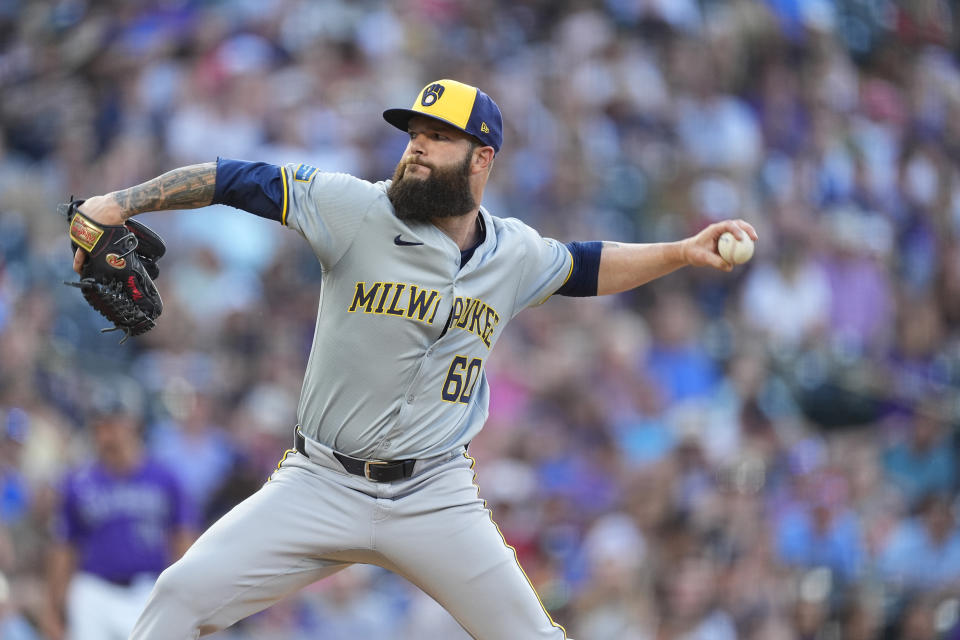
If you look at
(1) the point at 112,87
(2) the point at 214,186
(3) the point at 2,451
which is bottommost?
(3) the point at 2,451

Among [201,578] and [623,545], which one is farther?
[623,545]

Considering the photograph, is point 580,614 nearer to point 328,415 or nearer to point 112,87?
A: point 328,415

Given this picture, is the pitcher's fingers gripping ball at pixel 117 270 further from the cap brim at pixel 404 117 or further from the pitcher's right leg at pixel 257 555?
the cap brim at pixel 404 117

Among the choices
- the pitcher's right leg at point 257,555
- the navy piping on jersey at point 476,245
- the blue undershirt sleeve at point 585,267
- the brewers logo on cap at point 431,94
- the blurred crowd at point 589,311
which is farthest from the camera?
the blurred crowd at point 589,311

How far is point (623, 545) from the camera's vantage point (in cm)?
819

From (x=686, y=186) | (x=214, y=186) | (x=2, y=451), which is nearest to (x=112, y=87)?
(x=2, y=451)

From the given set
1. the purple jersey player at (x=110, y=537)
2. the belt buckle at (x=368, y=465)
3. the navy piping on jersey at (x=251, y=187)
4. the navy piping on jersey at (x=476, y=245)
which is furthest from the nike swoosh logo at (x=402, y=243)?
the purple jersey player at (x=110, y=537)

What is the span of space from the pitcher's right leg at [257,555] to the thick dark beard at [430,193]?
0.97m

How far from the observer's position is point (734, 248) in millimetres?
4562

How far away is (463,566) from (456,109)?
1.57m

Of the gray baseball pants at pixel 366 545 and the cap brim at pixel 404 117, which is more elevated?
the cap brim at pixel 404 117

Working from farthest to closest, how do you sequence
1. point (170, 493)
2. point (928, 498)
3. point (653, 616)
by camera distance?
point (928, 498) → point (653, 616) → point (170, 493)

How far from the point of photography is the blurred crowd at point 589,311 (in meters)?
8.22

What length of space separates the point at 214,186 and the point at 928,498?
691 centimetres
